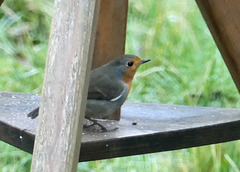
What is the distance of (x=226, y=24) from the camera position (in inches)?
81.4

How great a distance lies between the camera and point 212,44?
419 centimetres

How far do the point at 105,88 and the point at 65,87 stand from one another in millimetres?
908

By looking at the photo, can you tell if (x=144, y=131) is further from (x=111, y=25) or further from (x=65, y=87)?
(x=65, y=87)

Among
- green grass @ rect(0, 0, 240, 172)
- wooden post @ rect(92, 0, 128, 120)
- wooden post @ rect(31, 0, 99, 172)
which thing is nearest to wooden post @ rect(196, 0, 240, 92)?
wooden post @ rect(92, 0, 128, 120)

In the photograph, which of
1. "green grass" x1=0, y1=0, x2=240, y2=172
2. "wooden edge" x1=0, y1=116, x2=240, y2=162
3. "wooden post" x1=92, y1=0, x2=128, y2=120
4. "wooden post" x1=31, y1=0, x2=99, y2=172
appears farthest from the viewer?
"green grass" x1=0, y1=0, x2=240, y2=172

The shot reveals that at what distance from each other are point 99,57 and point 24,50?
1.85 meters

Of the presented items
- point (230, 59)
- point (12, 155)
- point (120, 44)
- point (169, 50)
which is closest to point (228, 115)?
point (230, 59)

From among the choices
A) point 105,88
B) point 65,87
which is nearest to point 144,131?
point 105,88

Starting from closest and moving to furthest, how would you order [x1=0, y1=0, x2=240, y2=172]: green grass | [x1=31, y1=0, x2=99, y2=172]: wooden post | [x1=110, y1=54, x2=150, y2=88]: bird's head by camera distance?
[x1=31, y1=0, x2=99, y2=172]: wooden post → [x1=110, y1=54, x2=150, y2=88]: bird's head → [x1=0, y1=0, x2=240, y2=172]: green grass

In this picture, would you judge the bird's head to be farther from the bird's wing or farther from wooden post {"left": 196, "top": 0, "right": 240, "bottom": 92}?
wooden post {"left": 196, "top": 0, "right": 240, "bottom": 92}

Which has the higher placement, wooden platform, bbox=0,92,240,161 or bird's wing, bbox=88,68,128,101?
bird's wing, bbox=88,68,128,101

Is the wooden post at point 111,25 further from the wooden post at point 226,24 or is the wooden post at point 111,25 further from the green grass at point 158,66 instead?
the green grass at point 158,66

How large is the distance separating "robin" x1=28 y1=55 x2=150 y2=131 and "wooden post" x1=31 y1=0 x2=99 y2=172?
72 cm

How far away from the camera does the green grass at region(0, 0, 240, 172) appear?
331 cm
